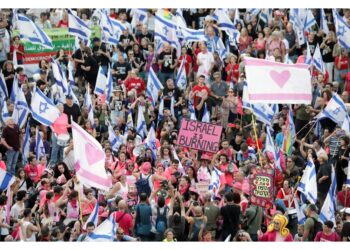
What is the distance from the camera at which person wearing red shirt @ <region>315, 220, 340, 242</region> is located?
29766 mm

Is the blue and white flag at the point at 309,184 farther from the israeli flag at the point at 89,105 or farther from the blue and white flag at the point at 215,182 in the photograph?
the israeli flag at the point at 89,105

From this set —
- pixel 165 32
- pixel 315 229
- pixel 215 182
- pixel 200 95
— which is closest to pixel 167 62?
pixel 165 32

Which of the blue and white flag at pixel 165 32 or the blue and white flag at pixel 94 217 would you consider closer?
the blue and white flag at pixel 94 217

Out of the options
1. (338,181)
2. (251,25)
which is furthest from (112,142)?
(251,25)

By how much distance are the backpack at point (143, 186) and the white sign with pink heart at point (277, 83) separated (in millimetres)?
2732

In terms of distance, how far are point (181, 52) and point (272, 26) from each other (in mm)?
2643

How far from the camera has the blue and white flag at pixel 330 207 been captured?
1212 inches

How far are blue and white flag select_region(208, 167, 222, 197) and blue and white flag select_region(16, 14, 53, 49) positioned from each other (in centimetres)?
861

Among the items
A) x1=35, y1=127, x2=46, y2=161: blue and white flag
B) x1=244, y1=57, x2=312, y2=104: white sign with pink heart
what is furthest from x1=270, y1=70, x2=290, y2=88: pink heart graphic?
x1=35, y1=127, x2=46, y2=161: blue and white flag

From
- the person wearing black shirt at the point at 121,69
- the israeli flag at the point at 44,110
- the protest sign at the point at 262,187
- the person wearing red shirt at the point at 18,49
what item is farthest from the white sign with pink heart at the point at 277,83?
the person wearing red shirt at the point at 18,49

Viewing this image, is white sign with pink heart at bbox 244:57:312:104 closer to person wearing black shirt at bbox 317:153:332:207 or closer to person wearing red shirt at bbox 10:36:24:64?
person wearing black shirt at bbox 317:153:332:207

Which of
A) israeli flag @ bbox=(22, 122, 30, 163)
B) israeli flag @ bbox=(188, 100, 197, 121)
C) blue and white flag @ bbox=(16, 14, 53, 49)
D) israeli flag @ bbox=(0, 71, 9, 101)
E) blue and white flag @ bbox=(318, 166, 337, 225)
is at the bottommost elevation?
blue and white flag @ bbox=(318, 166, 337, 225)

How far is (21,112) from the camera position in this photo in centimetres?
3719

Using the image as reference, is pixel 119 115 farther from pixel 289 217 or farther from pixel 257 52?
pixel 289 217
